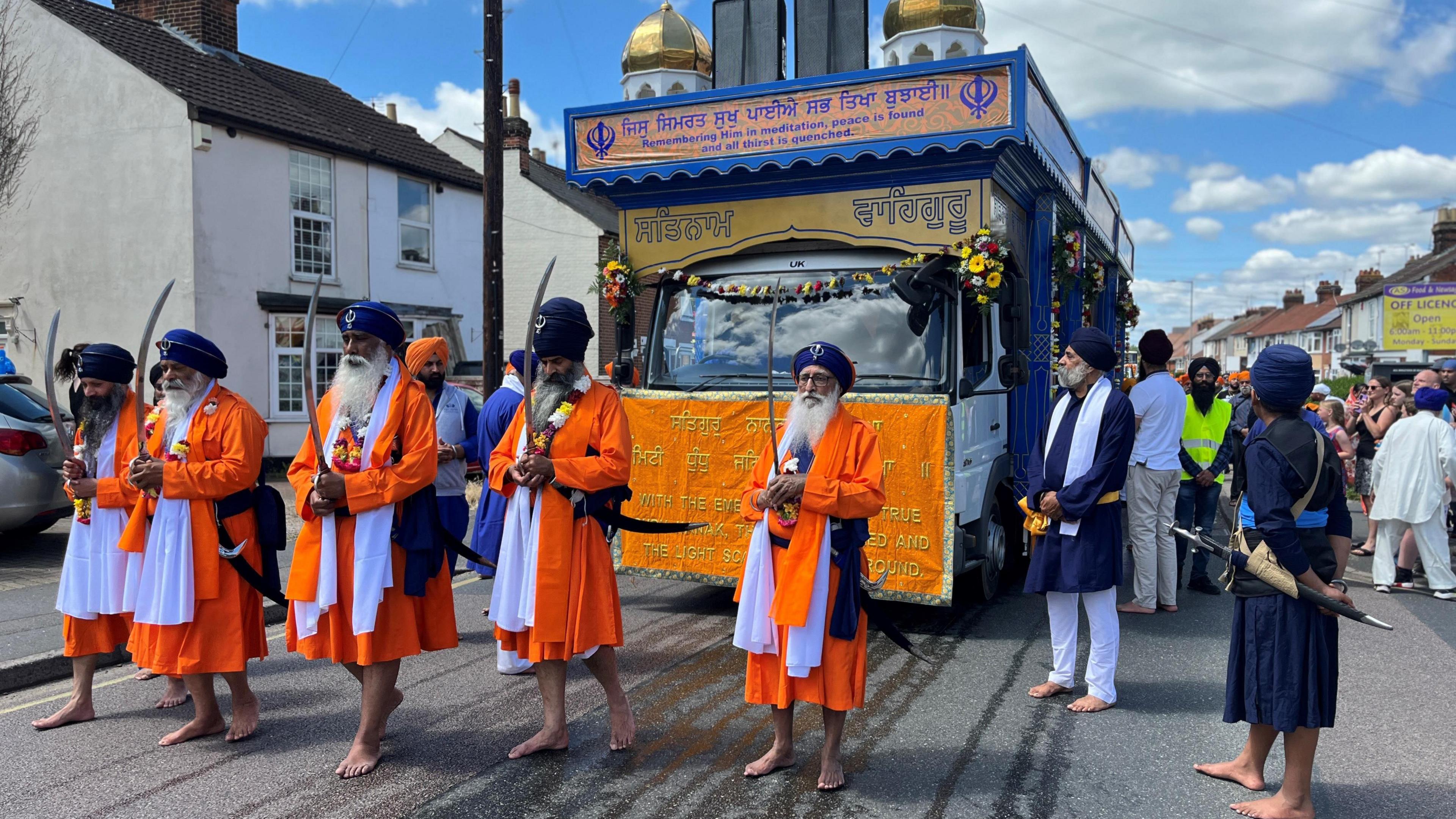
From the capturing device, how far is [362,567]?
3965mm

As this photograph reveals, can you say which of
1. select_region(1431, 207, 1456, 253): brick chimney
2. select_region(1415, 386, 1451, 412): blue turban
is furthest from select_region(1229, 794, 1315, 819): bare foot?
select_region(1431, 207, 1456, 253): brick chimney

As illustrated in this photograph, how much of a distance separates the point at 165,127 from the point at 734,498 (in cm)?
1320

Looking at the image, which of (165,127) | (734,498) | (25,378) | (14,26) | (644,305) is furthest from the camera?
(14,26)

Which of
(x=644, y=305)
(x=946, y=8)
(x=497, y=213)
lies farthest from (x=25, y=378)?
(x=946, y=8)

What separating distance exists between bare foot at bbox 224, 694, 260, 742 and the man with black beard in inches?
253

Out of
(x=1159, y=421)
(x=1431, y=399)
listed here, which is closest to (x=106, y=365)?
(x=1159, y=421)

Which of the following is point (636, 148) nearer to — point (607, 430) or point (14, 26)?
point (607, 430)

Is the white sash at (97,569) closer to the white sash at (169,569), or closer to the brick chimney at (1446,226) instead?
the white sash at (169,569)

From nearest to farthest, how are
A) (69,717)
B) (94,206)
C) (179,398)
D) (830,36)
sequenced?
(179,398), (69,717), (830,36), (94,206)

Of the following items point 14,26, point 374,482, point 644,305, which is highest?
point 14,26

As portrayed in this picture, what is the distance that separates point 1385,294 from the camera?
3086 centimetres

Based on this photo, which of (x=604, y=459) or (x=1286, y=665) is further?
(x=604, y=459)

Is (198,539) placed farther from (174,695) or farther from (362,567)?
(174,695)

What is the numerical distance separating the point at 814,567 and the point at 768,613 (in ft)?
0.86
